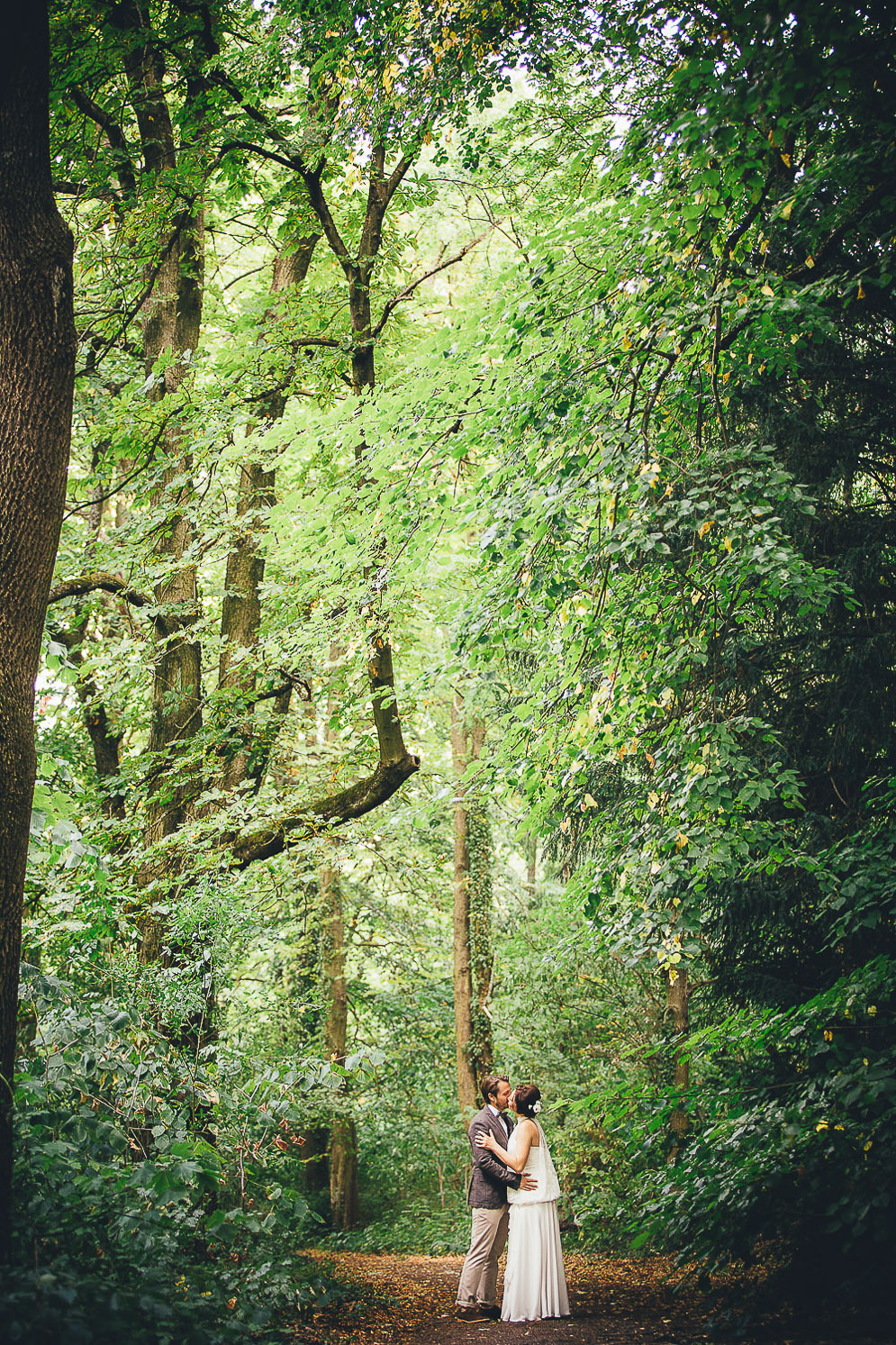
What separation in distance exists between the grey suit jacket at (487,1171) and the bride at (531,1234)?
0.13 metres

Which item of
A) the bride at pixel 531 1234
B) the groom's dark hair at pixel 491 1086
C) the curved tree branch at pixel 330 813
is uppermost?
the curved tree branch at pixel 330 813

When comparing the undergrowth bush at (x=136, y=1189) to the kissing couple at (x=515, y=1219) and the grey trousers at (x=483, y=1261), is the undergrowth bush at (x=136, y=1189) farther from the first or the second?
the grey trousers at (x=483, y=1261)

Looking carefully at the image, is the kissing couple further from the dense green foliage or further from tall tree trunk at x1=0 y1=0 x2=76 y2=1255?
tall tree trunk at x1=0 y1=0 x2=76 y2=1255

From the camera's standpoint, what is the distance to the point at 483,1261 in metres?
6.39

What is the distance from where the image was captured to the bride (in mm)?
5762

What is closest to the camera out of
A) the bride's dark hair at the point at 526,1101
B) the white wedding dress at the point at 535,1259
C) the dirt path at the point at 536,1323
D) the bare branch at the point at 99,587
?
the dirt path at the point at 536,1323

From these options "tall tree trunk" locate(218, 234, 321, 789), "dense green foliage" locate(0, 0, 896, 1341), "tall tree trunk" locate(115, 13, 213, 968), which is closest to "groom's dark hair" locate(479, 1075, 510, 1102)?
"dense green foliage" locate(0, 0, 896, 1341)

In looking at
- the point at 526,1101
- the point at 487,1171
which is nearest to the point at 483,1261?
the point at 487,1171

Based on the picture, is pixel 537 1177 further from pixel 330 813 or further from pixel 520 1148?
pixel 330 813

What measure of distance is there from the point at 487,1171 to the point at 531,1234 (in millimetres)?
594

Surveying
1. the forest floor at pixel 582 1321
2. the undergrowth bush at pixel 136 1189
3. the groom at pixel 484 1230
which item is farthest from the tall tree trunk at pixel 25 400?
the groom at pixel 484 1230

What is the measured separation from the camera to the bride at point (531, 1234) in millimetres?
5762

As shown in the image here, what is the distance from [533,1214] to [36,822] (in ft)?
13.8

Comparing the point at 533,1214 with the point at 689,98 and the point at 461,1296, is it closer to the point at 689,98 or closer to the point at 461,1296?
the point at 461,1296
